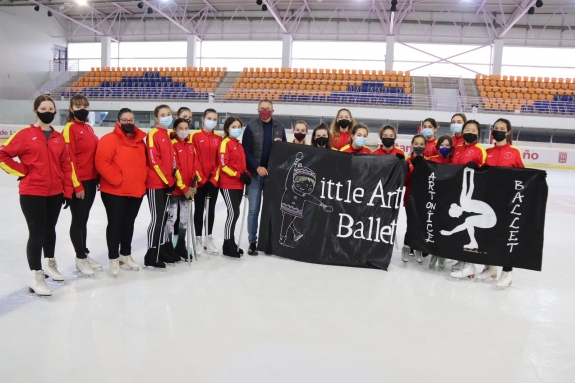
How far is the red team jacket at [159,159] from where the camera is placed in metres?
4.10

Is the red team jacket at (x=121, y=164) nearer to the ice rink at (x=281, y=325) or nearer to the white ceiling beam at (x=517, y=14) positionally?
the ice rink at (x=281, y=325)

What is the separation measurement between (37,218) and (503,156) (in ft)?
13.8

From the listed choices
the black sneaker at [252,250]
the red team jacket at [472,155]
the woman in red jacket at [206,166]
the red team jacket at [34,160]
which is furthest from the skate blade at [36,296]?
the red team jacket at [472,155]

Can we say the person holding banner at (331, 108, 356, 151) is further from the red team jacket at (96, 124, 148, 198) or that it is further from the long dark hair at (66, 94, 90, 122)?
the long dark hair at (66, 94, 90, 122)

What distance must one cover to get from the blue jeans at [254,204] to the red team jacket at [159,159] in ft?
3.57

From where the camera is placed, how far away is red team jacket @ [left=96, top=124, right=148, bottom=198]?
3885mm

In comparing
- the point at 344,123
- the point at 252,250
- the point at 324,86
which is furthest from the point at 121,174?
the point at 324,86

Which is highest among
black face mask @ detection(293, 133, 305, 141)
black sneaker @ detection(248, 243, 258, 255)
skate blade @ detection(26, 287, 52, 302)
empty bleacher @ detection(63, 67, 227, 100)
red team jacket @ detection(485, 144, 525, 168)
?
empty bleacher @ detection(63, 67, 227, 100)

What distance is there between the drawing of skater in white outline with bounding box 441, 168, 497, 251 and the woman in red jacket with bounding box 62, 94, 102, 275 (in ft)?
11.3

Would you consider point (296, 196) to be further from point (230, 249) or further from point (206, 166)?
point (206, 166)

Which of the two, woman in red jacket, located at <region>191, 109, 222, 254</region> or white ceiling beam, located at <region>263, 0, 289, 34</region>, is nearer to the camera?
woman in red jacket, located at <region>191, 109, 222, 254</region>

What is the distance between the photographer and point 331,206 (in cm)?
482

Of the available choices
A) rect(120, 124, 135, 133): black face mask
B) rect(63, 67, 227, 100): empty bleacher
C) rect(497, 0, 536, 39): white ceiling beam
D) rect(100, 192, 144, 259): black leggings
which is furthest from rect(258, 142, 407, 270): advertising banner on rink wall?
rect(497, 0, 536, 39): white ceiling beam

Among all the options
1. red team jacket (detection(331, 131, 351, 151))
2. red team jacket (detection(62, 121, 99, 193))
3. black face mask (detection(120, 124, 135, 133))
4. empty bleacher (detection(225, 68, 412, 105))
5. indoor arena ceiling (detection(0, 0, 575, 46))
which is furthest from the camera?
indoor arena ceiling (detection(0, 0, 575, 46))
